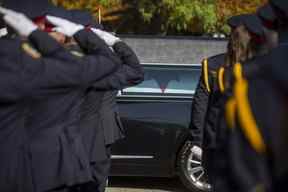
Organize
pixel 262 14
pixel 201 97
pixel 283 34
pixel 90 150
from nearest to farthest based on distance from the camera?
pixel 283 34 < pixel 262 14 < pixel 201 97 < pixel 90 150

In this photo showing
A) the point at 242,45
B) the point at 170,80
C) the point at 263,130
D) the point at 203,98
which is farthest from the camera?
the point at 170,80

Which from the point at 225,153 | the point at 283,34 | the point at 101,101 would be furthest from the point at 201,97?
the point at 225,153

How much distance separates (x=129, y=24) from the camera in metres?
28.8

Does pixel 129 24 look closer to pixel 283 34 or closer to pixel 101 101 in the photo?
pixel 101 101

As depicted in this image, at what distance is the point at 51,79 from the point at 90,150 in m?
3.22

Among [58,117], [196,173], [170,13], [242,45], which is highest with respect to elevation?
[242,45]

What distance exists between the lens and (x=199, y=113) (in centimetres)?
659

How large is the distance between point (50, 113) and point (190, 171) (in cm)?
528

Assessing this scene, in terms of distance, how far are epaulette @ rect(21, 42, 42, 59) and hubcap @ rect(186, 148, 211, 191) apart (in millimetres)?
5660

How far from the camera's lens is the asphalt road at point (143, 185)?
33.7 ft

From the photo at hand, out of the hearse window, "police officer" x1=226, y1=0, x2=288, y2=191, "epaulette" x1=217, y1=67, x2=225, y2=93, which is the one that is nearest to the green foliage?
the hearse window

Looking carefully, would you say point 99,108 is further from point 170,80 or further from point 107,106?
point 170,80

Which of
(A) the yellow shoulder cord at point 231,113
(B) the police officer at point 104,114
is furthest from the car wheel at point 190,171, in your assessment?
(A) the yellow shoulder cord at point 231,113


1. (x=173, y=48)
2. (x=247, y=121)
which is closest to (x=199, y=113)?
(x=247, y=121)
